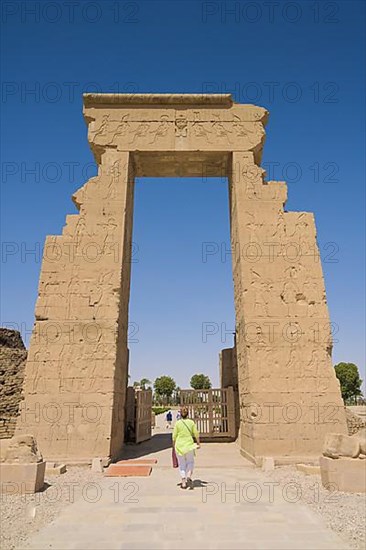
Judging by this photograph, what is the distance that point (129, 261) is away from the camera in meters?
10.0

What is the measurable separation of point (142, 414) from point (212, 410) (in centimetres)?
203

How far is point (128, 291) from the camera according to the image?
9.97m

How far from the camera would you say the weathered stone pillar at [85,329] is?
25.0 ft

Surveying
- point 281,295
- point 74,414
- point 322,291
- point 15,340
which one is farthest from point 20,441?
point 15,340

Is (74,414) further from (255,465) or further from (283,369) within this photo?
(283,369)

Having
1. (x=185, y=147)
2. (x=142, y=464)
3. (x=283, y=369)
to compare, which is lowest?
(x=142, y=464)

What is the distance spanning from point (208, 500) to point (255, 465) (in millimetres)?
2802

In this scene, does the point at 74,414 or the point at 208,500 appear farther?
the point at 74,414

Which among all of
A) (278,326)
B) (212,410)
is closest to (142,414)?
(212,410)

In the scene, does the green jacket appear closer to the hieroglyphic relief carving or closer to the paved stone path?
the paved stone path

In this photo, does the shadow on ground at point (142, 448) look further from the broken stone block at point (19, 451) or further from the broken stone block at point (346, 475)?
the broken stone block at point (346, 475)

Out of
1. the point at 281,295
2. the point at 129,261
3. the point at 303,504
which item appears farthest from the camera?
the point at 129,261

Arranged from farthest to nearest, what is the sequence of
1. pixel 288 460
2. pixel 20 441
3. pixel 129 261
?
pixel 129 261 → pixel 288 460 → pixel 20 441

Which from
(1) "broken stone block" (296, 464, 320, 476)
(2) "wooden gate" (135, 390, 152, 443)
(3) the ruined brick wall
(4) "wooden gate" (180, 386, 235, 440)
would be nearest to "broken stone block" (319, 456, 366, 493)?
(1) "broken stone block" (296, 464, 320, 476)
